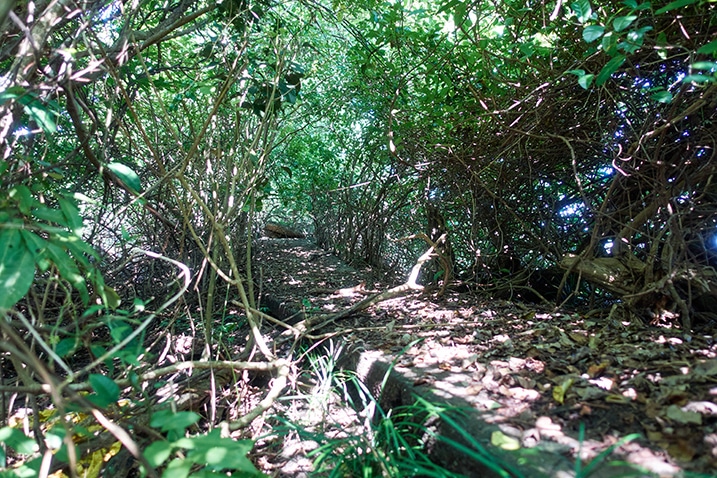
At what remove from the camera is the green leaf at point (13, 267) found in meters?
1.06

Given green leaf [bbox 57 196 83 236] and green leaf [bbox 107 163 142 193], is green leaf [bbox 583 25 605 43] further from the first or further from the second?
green leaf [bbox 57 196 83 236]

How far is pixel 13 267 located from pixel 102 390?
0.44 m

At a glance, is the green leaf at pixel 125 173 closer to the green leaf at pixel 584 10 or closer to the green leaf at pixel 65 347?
the green leaf at pixel 65 347

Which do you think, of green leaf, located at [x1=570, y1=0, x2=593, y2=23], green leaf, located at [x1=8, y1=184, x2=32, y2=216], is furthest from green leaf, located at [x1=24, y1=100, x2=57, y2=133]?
green leaf, located at [x1=570, y1=0, x2=593, y2=23]

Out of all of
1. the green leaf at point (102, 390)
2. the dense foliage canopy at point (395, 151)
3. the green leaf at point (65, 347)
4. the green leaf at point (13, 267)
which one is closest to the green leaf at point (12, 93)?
the dense foliage canopy at point (395, 151)

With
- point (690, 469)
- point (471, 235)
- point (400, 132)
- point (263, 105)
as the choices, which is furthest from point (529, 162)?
point (690, 469)

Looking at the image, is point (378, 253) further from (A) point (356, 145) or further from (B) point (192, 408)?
(B) point (192, 408)

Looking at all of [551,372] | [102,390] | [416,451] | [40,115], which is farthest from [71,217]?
[551,372]

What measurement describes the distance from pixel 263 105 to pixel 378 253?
2627 millimetres

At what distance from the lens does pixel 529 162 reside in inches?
125

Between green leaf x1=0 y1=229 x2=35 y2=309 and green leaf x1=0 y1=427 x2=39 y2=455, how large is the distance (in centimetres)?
39

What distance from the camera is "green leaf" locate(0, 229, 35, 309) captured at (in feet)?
3.49

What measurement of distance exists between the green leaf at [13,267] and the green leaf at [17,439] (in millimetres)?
385

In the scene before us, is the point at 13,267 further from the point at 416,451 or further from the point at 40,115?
the point at 416,451
